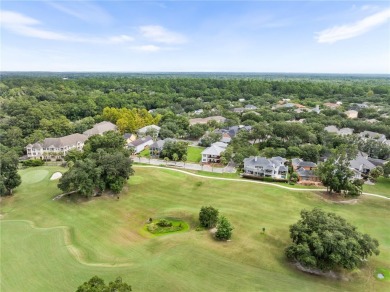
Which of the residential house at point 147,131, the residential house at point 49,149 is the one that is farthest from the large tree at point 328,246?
the residential house at point 49,149

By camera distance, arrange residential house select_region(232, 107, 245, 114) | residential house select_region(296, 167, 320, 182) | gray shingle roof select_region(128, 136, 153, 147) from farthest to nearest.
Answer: residential house select_region(232, 107, 245, 114), gray shingle roof select_region(128, 136, 153, 147), residential house select_region(296, 167, 320, 182)

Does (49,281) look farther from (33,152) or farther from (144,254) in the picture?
(33,152)

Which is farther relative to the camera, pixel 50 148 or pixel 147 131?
pixel 147 131

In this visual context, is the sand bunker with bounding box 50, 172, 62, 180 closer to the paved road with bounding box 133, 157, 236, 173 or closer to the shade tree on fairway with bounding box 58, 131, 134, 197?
the shade tree on fairway with bounding box 58, 131, 134, 197

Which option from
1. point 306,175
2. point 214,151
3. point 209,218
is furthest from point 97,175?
point 306,175

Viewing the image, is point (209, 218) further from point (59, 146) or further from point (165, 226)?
point (59, 146)

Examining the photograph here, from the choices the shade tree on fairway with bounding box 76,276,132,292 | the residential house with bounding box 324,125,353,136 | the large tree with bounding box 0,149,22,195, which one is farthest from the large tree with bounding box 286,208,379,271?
the residential house with bounding box 324,125,353,136

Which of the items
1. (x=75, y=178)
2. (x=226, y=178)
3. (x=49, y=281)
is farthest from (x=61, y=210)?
(x=226, y=178)
